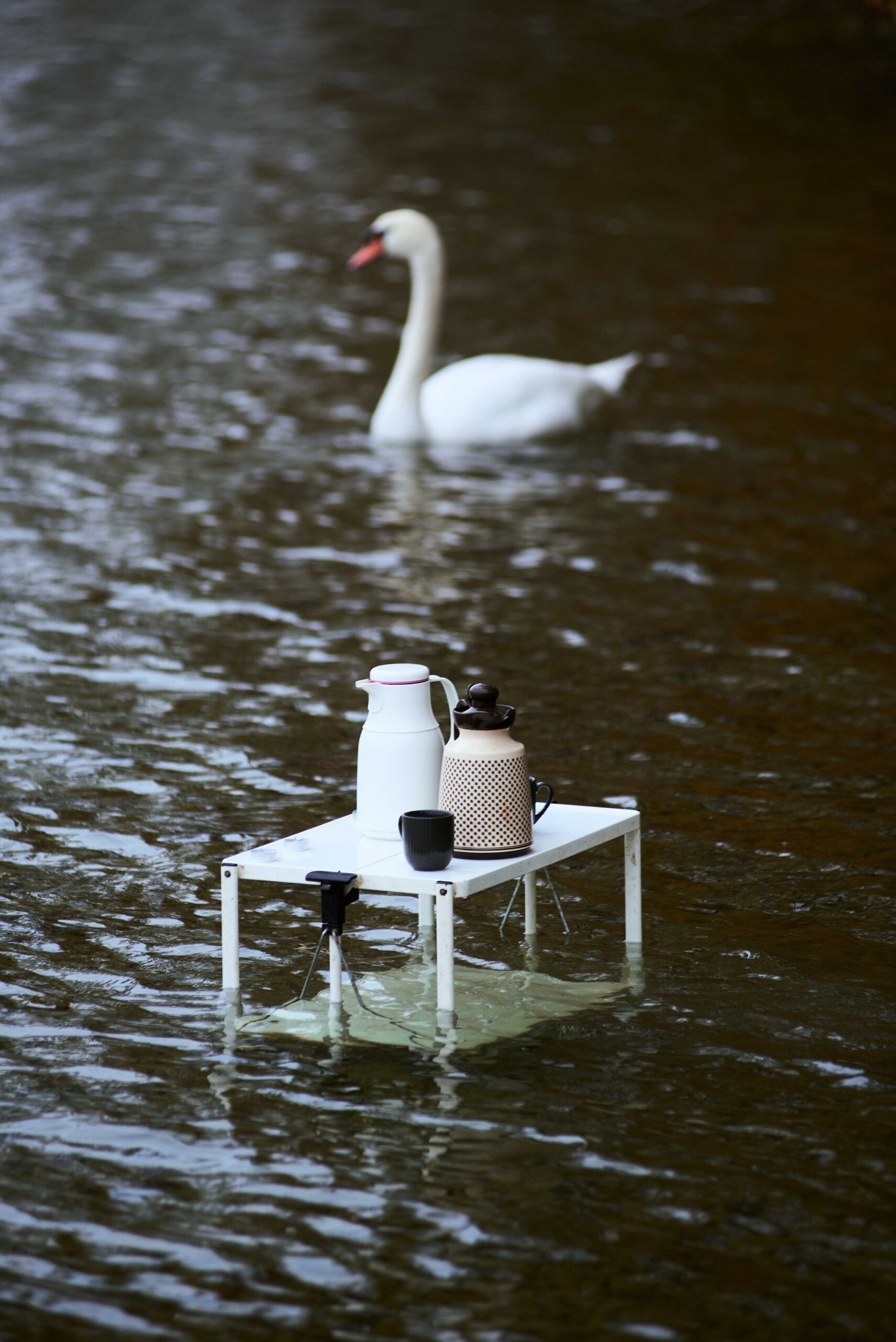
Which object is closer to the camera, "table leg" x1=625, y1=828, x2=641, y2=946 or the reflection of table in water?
the reflection of table in water

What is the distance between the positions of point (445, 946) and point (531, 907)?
83 centimetres

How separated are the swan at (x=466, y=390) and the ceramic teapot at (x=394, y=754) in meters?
7.01

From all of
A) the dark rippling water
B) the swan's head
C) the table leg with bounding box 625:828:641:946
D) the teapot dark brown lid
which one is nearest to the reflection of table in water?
the table leg with bounding box 625:828:641:946

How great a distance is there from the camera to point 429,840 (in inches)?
163

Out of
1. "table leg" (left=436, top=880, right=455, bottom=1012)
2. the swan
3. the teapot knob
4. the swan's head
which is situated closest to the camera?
"table leg" (left=436, top=880, right=455, bottom=1012)

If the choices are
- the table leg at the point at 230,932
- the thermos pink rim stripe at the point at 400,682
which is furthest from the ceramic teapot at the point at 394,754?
the table leg at the point at 230,932

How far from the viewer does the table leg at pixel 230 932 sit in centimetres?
436

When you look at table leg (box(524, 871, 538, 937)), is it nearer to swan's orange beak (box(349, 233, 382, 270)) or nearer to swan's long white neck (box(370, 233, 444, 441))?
swan's long white neck (box(370, 233, 444, 441))

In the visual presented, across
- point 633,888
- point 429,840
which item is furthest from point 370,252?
point 429,840

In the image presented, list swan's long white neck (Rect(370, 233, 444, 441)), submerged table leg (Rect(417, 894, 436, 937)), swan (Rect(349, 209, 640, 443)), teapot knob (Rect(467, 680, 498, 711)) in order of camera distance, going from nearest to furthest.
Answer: teapot knob (Rect(467, 680, 498, 711)) < submerged table leg (Rect(417, 894, 436, 937)) < swan (Rect(349, 209, 640, 443)) < swan's long white neck (Rect(370, 233, 444, 441))

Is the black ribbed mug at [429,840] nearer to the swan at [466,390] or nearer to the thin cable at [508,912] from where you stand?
the thin cable at [508,912]

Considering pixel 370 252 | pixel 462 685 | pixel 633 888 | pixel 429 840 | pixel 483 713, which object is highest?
pixel 370 252

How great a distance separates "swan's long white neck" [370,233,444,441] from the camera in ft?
37.4

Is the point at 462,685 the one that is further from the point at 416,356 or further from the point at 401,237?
the point at 401,237
